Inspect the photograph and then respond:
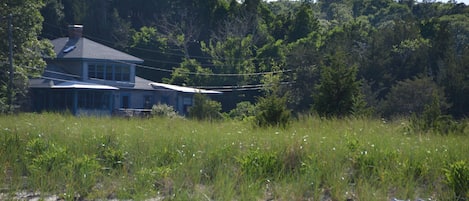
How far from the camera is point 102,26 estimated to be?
72.1 metres

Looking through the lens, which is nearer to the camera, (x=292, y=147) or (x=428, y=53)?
(x=292, y=147)

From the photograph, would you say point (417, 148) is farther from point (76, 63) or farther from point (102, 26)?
point (102, 26)

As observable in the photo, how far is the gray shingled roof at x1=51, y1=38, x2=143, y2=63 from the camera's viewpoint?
49750 mm

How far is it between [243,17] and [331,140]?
181 feet

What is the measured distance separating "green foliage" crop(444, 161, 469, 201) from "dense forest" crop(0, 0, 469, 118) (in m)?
12.3

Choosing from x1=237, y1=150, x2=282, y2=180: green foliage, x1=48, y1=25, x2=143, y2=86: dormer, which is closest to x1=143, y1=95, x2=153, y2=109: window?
x1=48, y1=25, x2=143, y2=86: dormer

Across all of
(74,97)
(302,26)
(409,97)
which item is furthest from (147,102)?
(409,97)

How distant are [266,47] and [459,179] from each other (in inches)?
2037

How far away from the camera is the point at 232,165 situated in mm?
11805

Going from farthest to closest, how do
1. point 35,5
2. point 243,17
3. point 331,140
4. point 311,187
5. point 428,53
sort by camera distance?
1. point 243,17
2. point 428,53
3. point 35,5
4. point 331,140
5. point 311,187

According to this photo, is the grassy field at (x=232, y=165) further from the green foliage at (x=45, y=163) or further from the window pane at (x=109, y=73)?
the window pane at (x=109, y=73)

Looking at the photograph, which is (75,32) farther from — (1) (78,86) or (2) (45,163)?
(2) (45,163)

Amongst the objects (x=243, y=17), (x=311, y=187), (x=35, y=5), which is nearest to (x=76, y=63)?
(x=35, y=5)

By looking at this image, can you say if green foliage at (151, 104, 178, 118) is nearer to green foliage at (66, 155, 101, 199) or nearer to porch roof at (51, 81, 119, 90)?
porch roof at (51, 81, 119, 90)
